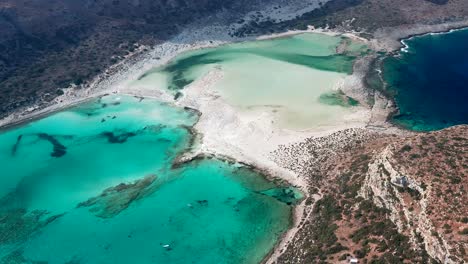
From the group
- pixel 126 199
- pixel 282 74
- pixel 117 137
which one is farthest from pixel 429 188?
pixel 282 74

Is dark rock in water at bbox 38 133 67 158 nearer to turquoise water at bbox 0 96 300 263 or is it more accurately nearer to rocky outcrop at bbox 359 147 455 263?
turquoise water at bbox 0 96 300 263

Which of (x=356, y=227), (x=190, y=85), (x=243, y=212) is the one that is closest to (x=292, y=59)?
(x=190, y=85)

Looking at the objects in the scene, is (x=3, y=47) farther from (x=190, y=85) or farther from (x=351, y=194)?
(x=351, y=194)

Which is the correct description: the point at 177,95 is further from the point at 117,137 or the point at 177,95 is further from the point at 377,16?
the point at 377,16

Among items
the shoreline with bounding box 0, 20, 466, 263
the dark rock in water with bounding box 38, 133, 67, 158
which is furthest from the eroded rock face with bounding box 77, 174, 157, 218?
the dark rock in water with bounding box 38, 133, 67, 158

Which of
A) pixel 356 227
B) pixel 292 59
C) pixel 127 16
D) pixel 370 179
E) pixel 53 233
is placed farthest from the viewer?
pixel 127 16

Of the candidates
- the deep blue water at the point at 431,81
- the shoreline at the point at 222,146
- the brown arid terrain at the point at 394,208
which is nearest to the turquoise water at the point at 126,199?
the shoreline at the point at 222,146
